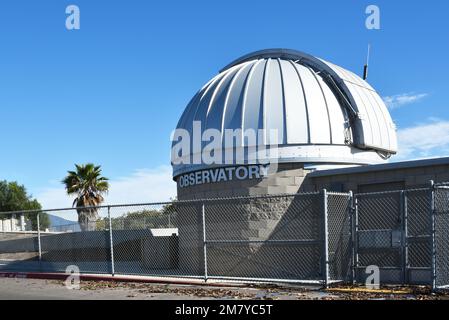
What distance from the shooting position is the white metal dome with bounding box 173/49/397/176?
17.3 metres

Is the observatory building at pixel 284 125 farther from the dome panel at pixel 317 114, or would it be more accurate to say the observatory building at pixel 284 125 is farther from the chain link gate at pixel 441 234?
the chain link gate at pixel 441 234

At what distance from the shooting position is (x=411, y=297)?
10430 millimetres

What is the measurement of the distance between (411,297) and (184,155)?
33.5ft

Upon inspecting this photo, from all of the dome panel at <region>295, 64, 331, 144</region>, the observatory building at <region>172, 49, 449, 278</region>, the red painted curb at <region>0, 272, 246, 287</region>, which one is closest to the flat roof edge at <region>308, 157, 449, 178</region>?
the observatory building at <region>172, 49, 449, 278</region>

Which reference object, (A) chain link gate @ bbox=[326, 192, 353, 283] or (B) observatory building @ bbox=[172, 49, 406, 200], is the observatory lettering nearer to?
(B) observatory building @ bbox=[172, 49, 406, 200]

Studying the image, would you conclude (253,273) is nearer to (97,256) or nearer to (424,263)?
(424,263)

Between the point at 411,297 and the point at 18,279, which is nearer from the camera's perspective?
the point at 411,297

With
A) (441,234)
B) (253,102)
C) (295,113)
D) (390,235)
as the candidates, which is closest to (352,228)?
(390,235)

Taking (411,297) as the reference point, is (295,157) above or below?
above

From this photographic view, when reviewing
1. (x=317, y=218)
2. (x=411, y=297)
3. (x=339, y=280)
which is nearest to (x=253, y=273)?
(x=317, y=218)

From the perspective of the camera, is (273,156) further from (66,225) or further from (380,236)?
(66,225)

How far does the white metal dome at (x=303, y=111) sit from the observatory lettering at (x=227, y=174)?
0.31 metres

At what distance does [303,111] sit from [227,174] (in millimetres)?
3033
